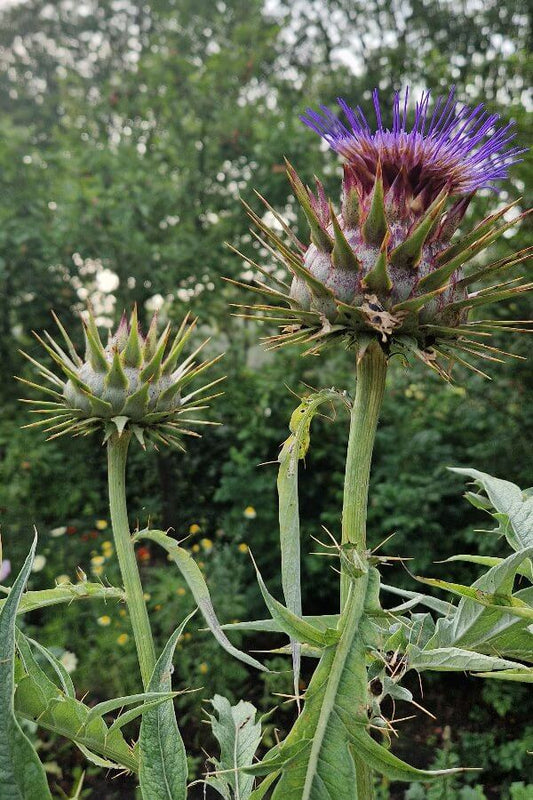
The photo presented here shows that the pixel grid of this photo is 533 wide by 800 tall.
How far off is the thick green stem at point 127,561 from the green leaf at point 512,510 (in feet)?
1.76

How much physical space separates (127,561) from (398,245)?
646mm

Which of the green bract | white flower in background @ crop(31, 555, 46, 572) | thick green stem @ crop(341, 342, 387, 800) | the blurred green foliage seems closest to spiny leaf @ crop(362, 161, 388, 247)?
the green bract

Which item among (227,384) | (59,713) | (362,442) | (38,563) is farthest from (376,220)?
(227,384)

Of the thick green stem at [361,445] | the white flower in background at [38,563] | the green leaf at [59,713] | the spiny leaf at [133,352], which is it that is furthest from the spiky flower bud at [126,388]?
the white flower in background at [38,563]

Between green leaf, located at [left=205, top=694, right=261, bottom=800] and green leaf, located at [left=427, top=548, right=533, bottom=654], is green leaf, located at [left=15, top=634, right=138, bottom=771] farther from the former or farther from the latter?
green leaf, located at [left=427, top=548, right=533, bottom=654]

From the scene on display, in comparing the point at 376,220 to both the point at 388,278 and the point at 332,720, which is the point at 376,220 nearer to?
the point at 388,278

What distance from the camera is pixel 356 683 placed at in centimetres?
73

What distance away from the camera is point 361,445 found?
0.94m

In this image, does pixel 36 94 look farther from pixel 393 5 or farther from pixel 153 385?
pixel 153 385

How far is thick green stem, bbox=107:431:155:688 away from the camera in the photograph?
1054 mm

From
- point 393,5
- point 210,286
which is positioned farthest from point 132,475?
point 393,5

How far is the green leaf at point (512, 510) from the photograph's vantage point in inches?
33.7

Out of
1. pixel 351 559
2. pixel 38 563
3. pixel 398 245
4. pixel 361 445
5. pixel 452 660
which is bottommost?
pixel 38 563

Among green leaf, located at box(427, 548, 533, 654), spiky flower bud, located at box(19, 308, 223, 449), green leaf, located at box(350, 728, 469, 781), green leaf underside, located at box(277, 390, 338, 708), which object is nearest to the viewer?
green leaf, located at box(350, 728, 469, 781)
